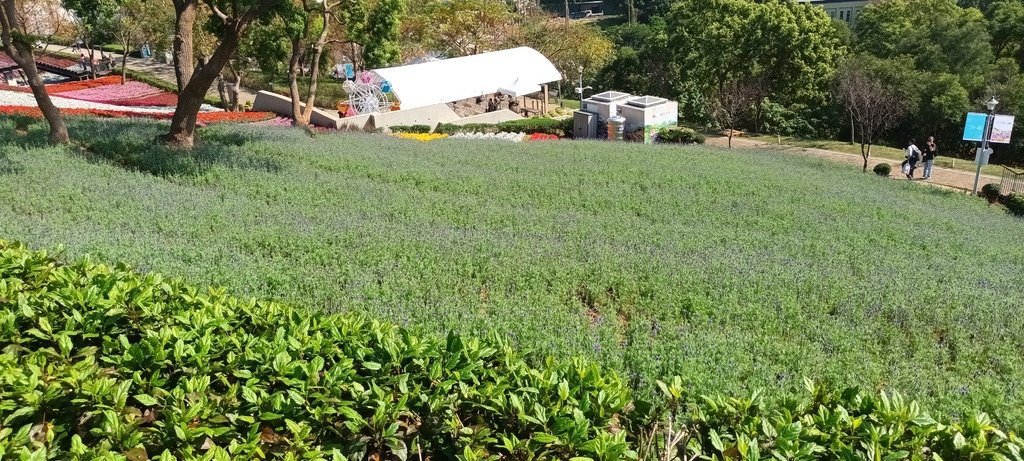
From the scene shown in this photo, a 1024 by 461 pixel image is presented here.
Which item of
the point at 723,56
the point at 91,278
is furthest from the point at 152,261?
the point at 723,56

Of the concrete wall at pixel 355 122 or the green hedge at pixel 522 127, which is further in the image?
the green hedge at pixel 522 127

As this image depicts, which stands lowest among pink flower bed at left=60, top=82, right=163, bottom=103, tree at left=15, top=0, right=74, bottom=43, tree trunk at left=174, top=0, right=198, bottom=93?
pink flower bed at left=60, top=82, right=163, bottom=103

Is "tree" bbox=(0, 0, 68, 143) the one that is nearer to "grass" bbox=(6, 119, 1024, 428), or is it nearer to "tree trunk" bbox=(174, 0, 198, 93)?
"grass" bbox=(6, 119, 1024, 428)

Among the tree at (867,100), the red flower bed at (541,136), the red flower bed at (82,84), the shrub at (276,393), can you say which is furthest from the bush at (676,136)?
the red flower bed at (82,84)

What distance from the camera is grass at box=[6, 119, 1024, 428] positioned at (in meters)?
5.14

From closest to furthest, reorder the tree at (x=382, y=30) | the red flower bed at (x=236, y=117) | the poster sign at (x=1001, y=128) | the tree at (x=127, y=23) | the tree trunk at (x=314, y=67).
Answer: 1. the poster sign at (x=1001, y=128)
2. the tree at (x=382, y=30)
3. the tree trunk at (x=314, y=67)
4. the red flower bed at (x=236, y=117)
5. the tree at (x=127, y=23)

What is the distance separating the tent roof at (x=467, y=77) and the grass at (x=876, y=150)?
1158cm

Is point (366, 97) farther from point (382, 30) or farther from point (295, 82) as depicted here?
point (382, 30)

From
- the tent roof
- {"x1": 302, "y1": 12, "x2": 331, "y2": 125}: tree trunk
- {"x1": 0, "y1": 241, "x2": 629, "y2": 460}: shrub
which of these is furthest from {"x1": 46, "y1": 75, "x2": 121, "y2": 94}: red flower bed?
{"x1": 0, "y1": 241, "x2": 629, "y2": 460}: shrub

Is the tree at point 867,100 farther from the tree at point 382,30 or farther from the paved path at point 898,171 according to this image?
the tree at point 382,30

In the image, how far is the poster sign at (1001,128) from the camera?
17.7 metres

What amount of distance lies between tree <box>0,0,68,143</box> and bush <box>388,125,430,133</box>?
55.5ft

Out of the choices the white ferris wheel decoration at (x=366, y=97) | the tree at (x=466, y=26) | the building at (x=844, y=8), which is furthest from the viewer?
the building at (x=844, y=8)

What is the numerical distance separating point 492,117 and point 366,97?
6.31 meters
